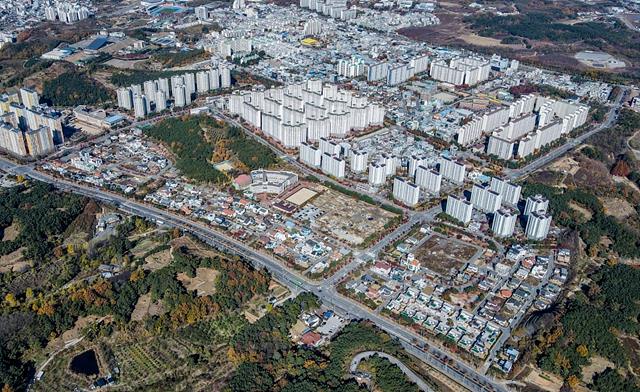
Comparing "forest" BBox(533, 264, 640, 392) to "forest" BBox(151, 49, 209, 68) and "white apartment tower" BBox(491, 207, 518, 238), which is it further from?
"forest" BBox(151, 49, 209, 68)

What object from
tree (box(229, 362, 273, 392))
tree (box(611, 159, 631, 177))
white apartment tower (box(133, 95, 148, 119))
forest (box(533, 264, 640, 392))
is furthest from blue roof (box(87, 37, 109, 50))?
forest (box(533, 264, 640, 392))

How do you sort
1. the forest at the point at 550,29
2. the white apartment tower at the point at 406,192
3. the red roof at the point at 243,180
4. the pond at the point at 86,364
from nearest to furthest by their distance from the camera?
the pond at the point at 86,364 < the white apartment tower at the point at 406,192 < the red roof at the point at 243,180 < the forest at the point at 550,29

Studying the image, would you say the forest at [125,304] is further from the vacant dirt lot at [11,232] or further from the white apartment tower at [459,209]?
the white apartment tower at [459,209]

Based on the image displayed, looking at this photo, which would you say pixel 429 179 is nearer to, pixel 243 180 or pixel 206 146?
pixel 243 180

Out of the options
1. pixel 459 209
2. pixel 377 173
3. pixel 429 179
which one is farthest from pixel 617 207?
pixel 377 173

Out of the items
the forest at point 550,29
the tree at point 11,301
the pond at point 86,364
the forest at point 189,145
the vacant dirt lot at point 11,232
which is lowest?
the pond at point 86,364

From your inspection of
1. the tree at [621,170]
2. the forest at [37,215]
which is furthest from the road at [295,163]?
the tree at [621,170]
